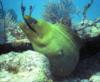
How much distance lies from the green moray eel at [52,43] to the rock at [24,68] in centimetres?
55

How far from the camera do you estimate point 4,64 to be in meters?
2.47

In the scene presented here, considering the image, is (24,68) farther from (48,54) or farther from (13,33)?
(13,33)

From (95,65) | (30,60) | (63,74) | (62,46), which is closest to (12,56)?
(30,60)

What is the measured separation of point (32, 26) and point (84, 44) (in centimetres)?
119

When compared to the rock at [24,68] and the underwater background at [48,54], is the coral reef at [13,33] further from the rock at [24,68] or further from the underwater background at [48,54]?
the rock at [24,68]

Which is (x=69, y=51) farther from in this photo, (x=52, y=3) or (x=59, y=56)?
(x=52, y=3)

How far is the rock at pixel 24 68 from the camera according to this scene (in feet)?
6.70

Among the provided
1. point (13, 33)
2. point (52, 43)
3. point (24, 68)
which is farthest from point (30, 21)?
point (13, 33)

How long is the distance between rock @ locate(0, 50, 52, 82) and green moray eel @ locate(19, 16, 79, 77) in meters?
0.55

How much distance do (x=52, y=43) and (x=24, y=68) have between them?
87 centimetres

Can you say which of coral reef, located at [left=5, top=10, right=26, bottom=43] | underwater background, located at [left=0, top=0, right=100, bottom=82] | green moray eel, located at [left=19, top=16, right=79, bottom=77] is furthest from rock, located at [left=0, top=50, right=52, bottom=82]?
coral reef, located at [left=5, top=10, right=26, bottom=43]

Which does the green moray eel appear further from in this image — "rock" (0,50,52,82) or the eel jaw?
"rock" (0,50,52,82)

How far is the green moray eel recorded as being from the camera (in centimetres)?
301

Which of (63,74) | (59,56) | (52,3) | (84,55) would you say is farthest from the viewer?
(52,3)
